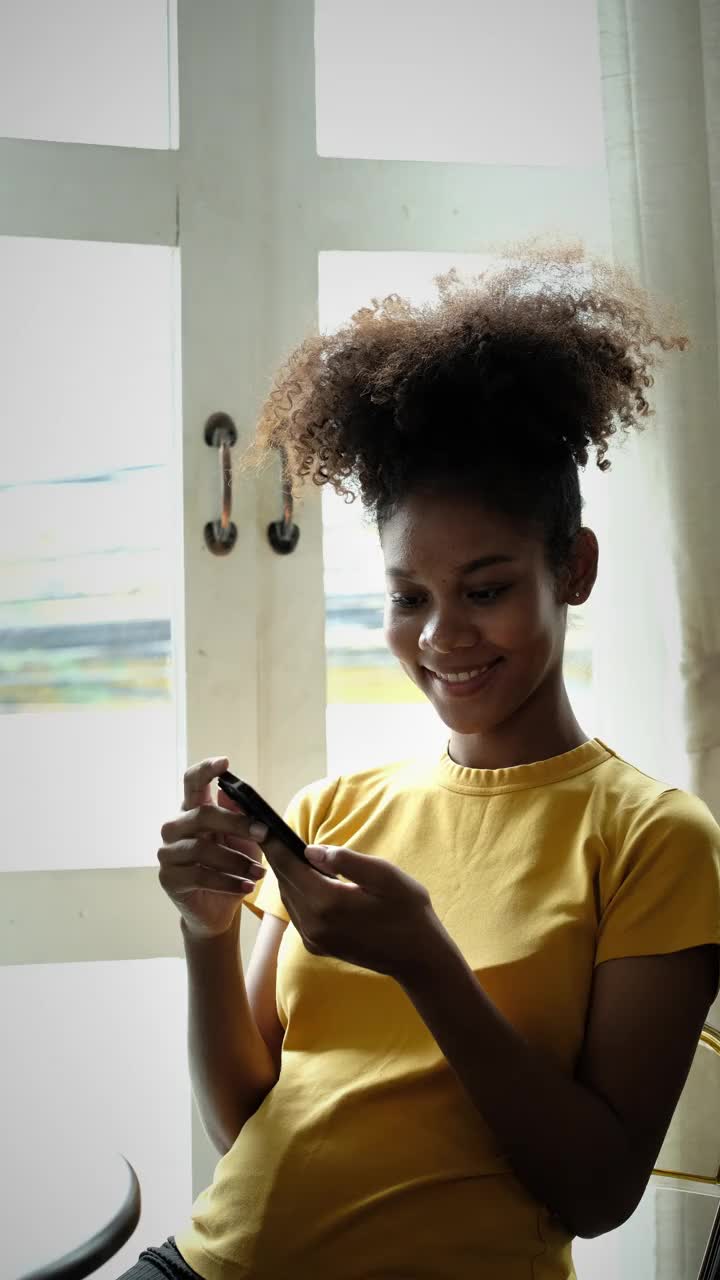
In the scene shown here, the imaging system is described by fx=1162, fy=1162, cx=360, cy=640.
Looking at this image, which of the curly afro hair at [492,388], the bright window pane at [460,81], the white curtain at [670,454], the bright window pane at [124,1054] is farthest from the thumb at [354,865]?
the bright window pane at [460,81]

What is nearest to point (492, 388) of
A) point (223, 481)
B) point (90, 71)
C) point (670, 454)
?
point (670, 454)

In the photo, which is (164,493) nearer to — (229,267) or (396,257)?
(229,267)

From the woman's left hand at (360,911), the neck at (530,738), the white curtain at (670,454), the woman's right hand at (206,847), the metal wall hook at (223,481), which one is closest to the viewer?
the woman's left hand at (360,911)

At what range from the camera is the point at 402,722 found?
70.3 inches

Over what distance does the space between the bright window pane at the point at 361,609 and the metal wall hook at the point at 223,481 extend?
0.15m

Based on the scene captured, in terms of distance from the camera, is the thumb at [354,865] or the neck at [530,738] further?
the neck at [530,738]

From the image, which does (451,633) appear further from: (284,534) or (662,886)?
(284,534)

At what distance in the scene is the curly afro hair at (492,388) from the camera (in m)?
1.21

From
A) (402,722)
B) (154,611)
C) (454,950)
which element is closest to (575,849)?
(454,950)

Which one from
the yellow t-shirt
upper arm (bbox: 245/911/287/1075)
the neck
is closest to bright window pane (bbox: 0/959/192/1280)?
upper arm (bbox: 245/911/287/1075)

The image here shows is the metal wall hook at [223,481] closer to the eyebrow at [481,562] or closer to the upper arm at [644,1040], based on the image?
the eyebrow at [481,562]

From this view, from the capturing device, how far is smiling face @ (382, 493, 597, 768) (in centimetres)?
119

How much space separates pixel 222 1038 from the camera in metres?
1.26

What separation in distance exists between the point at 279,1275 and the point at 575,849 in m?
0.48
